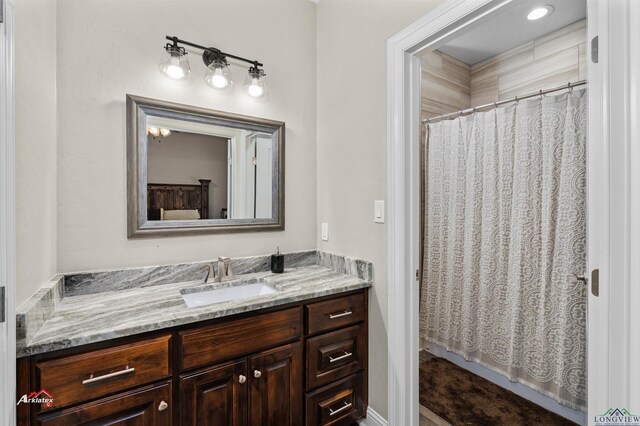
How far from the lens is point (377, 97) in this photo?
1.67m

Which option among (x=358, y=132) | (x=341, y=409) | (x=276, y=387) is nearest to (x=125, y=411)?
(x=276, y=387)

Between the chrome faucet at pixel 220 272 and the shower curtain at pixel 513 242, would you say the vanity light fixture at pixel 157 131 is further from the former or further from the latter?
the shower curtain at pixel 513 242

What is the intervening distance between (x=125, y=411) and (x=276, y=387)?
0.59 meters

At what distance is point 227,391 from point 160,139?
1.29 m

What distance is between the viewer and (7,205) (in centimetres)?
79

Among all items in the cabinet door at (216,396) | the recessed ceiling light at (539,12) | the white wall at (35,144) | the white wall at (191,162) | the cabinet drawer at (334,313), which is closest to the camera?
the white wall at (35,144)

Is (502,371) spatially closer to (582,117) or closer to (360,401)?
(360,401)

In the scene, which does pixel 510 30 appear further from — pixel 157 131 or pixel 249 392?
pixel 249 392

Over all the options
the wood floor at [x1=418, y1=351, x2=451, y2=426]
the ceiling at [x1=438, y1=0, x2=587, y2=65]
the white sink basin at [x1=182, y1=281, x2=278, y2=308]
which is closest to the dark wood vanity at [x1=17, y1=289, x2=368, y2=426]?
the white sink basin at [x1=182, y1=281, x2=278, y2=308]

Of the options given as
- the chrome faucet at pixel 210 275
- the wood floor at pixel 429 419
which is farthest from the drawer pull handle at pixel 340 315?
the wood floor at pixel 429 419

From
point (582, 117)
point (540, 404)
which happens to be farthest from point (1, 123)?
point (540, 404)

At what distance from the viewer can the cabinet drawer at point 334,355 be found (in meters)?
1.50

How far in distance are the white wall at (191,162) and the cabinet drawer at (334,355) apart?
0.94 meters

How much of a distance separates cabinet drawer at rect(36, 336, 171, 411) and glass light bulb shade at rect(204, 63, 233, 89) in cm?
134
